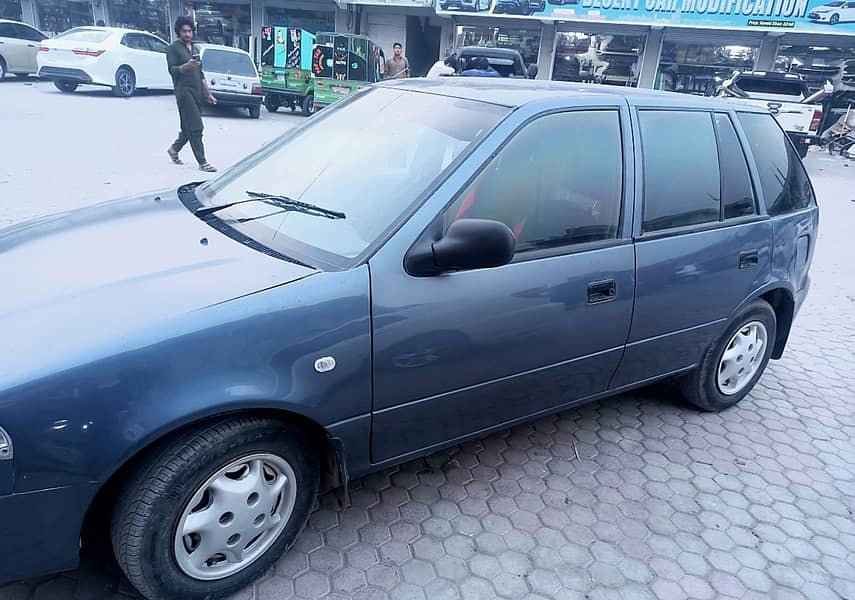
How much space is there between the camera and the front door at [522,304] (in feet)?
7.35

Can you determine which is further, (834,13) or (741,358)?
(834,13)

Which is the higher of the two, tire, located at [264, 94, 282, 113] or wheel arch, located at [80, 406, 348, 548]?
wheel arch, located at [80, 406, 348, 548]

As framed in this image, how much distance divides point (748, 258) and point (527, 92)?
157 centimetres

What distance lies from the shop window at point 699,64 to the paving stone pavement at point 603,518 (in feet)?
68.7

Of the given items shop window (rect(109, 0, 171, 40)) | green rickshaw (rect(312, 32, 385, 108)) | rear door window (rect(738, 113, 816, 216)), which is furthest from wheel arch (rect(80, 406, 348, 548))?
shop window (rect(109, 0, 171, 40))

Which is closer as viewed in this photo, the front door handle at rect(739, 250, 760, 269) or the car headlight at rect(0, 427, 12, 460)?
the car headlight at rect(0, 427, 12, 460)

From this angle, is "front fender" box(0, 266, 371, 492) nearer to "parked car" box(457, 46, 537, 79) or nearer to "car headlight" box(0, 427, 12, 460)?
"car headlight" box(0, 427, 12, 460)

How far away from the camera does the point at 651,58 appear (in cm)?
2211

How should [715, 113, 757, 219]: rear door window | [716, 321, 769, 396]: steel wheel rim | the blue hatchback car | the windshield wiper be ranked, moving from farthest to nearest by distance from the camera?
1. [716, 321, 769, 396]: steel wheel rim
2. [715, 113, 757, 219]: rear door window
3. the windshield wiper
4. the blue hatchback car

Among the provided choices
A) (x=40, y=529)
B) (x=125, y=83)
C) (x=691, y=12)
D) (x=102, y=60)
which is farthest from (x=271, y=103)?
(x=40, y=529)

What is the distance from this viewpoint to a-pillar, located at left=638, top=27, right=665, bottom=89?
2173 centimetres

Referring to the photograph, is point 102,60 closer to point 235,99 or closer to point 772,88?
point 235,99

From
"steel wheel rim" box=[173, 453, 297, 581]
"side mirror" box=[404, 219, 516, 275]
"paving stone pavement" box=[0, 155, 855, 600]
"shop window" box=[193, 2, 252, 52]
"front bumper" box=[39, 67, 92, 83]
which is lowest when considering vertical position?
"paving stone pavement" box=[0, 155, 855, 600]

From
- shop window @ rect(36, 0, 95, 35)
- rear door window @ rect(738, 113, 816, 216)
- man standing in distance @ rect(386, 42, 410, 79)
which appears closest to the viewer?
rear door window @ rect(738, 113, 816, 216)
